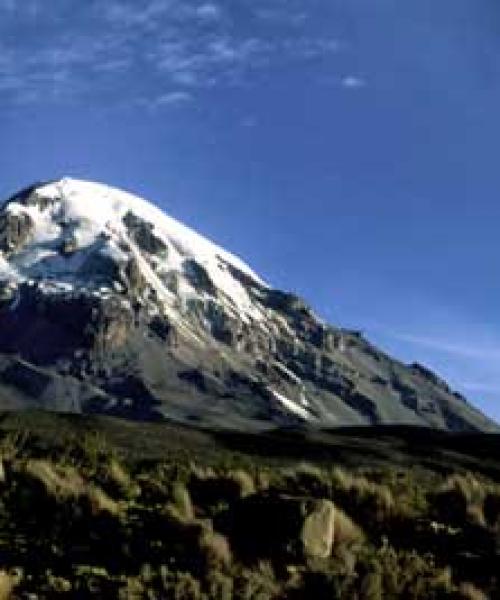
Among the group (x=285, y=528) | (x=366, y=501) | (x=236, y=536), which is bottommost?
(x=236, y=536)

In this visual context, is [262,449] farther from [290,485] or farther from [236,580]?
[236,580]

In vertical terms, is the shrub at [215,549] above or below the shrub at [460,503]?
below

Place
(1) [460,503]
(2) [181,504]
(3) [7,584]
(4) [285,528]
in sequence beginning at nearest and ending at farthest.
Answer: (3) [7,584] → (4) [285,528] → (2) [181,504] → (1) [460,503]

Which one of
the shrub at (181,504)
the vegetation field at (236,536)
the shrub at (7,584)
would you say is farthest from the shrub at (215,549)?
the shrub at (7,584)

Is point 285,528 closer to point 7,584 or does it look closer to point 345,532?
point 345,532

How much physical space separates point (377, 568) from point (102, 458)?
1225 centimetres

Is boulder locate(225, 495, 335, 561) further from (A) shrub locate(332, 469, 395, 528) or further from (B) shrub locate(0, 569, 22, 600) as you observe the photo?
(B) shrub locate(0, 569, 22, 600)

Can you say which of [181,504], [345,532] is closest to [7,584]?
[181,504]

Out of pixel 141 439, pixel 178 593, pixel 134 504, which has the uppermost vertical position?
pixel 141 439

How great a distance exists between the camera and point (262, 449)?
68938mm

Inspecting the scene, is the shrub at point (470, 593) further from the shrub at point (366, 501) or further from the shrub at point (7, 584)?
the shrub at point (7, 584)

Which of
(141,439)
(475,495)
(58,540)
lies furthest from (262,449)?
(58,540)

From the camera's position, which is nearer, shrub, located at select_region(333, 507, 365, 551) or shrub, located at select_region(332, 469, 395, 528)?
shrub, located at select_region(333, 507, 365, 551)

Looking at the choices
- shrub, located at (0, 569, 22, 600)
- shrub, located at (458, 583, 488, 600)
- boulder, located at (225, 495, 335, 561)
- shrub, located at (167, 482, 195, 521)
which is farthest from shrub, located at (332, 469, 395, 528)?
shrub, located at (0, 569, 22, 600)
